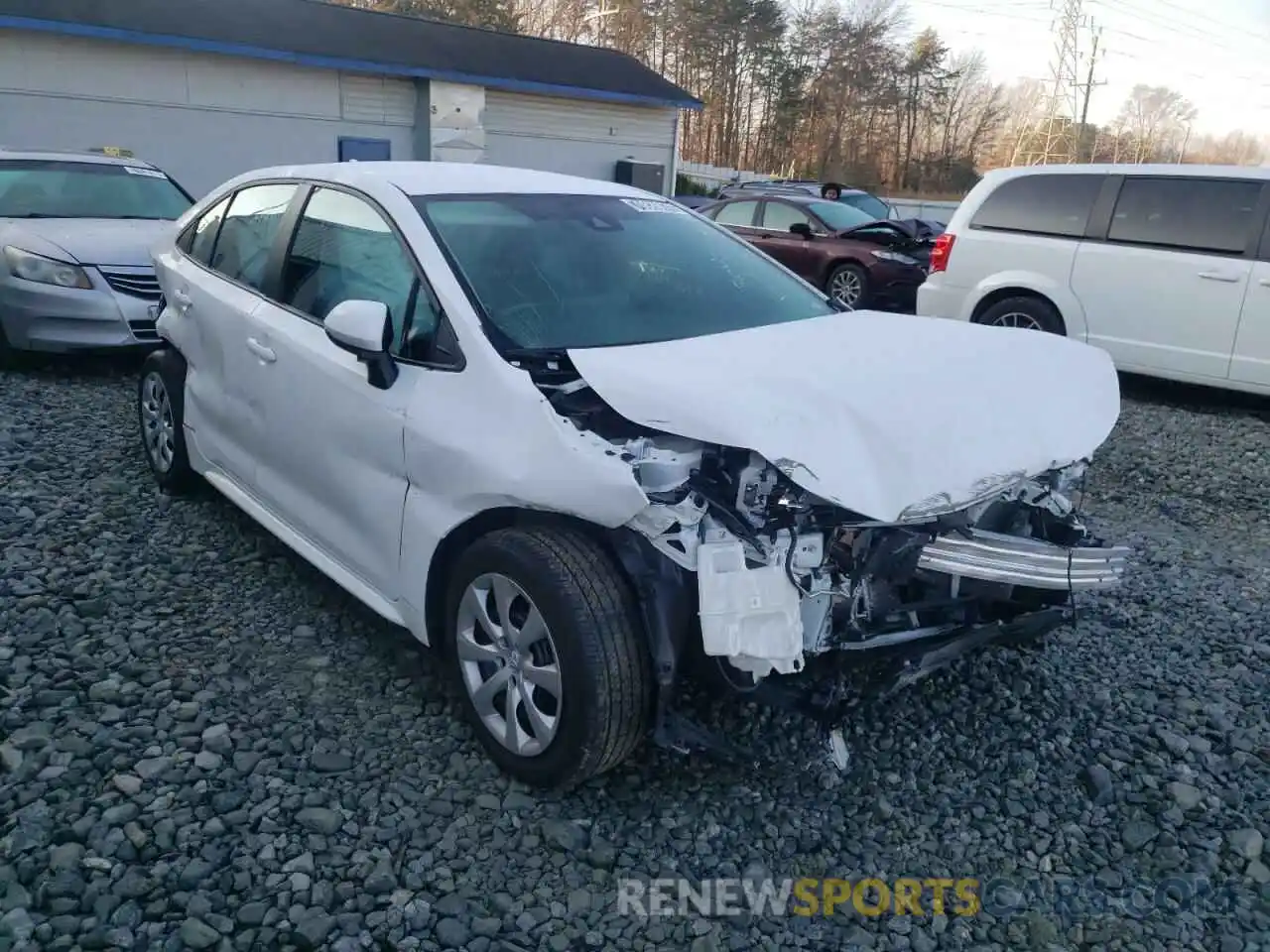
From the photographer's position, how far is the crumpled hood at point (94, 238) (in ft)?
23.4

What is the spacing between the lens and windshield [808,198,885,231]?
1222 centimetres

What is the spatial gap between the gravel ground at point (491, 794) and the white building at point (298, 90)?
1275cm

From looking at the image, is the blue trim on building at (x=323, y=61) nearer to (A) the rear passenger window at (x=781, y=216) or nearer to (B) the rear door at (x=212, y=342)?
(A) the rear passenger window at (x=781, y=216)

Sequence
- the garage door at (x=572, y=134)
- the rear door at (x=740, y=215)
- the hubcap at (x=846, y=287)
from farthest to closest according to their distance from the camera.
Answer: the garage door at (x=572, y=134) → the rear door at (x=740, y=215) → the hubcap at (x=846, y=287)

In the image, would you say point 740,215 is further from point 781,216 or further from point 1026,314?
point 1026,314

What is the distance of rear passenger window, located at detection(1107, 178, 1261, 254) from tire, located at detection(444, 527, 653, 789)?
6.71 metres

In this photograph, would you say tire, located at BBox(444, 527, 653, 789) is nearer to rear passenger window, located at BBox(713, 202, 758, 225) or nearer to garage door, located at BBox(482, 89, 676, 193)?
rear passenger window, located at BBox(713, 202, 758, 225)

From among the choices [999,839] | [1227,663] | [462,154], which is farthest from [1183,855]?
[462,154]

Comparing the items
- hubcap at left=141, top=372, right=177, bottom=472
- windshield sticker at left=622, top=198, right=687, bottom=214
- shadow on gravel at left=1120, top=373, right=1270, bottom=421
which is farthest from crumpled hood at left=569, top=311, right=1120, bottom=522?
shadow on gravel at left=1120, top=373, right=1270, bottom=421

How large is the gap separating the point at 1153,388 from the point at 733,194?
6834 mm

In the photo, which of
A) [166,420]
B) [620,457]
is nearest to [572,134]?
[166,420]

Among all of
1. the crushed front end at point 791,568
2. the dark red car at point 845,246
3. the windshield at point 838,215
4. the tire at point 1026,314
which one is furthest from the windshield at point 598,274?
the windshield at point 838,215

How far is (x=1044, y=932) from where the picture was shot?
2467mm

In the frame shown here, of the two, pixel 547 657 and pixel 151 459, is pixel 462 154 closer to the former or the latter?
pixel 151 459
